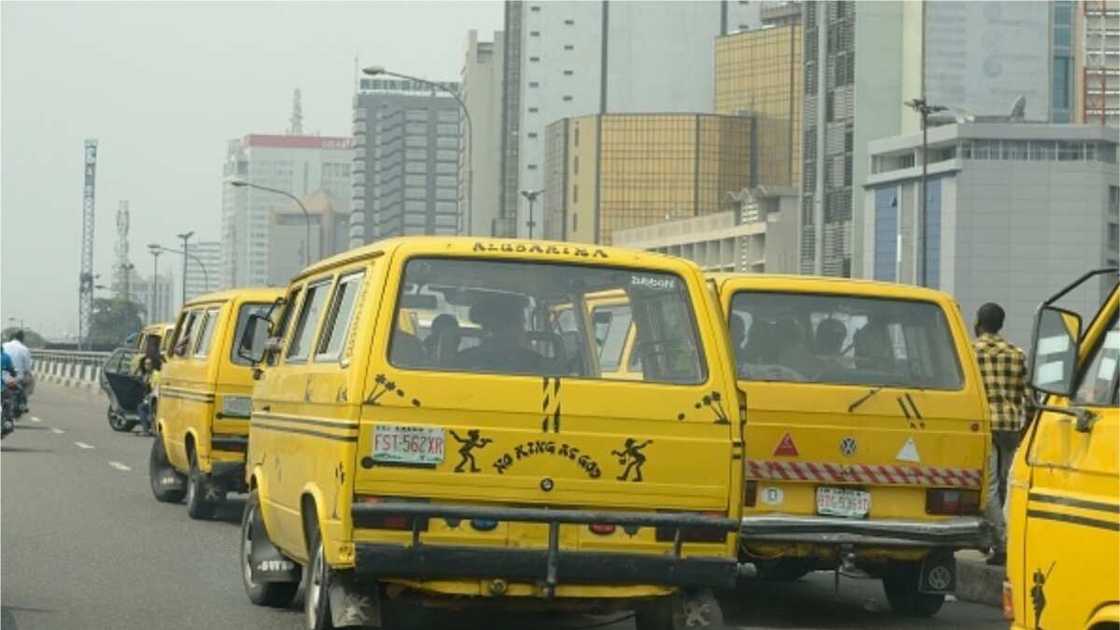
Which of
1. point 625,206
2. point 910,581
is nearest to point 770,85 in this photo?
point 625,206

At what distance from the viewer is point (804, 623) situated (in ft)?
40.3

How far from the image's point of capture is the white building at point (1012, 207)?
435ft

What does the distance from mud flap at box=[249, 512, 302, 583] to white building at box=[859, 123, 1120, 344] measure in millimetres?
122091

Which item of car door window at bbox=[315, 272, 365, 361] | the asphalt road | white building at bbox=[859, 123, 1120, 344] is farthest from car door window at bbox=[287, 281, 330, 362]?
white building at bbox=[859, 123, 1120, 344]

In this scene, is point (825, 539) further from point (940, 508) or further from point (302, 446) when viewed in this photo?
point (302, 446)

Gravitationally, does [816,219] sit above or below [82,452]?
above

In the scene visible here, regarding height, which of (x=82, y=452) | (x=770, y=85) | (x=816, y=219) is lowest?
(x=82, y=452)

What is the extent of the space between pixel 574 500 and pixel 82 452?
21594 millimetres

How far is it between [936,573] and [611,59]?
179878 millimetres

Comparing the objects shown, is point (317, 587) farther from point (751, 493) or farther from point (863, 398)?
point (863, 398)

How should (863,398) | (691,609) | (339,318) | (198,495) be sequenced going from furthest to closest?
1. (198,495)
2. (863,398)
3. (339,318)
4. (691,609)

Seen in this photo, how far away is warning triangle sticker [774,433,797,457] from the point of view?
1215cm

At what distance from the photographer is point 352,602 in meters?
9.50

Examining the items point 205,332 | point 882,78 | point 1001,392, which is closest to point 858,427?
point 1001,392
